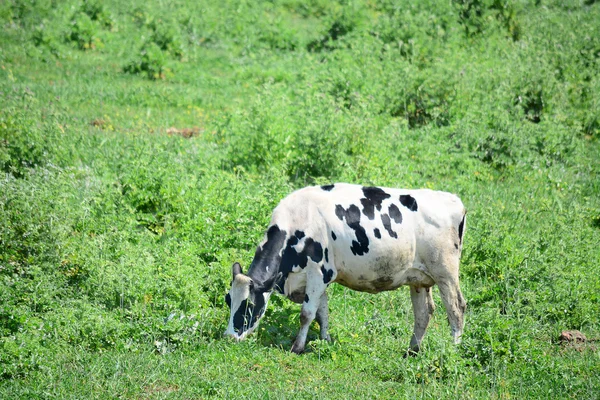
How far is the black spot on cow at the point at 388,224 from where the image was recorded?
9.96m

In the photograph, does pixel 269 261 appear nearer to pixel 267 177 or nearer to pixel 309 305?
pixel 309 305

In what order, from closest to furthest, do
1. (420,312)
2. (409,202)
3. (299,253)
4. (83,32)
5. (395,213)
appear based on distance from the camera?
(299,253) → (395,213) → (409,202) → (420,312) → (83,32)

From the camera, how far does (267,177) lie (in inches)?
551

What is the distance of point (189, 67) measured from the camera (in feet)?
68.5

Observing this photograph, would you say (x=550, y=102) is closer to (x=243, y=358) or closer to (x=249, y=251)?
(x=249, y=251)

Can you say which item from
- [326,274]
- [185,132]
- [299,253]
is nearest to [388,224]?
[326,274]

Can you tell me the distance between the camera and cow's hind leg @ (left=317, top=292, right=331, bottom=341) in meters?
10.2

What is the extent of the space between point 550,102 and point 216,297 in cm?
1075

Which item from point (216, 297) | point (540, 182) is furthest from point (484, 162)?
point (216, 297)

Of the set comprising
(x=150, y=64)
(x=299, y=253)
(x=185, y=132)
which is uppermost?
(x=150, y=64)

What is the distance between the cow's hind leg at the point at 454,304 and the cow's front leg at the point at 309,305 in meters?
1.53

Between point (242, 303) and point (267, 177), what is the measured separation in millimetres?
4701

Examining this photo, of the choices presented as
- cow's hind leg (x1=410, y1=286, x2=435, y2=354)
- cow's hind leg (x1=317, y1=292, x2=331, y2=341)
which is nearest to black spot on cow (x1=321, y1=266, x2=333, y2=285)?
cow's hind leg (x1=317, y1=292, x2=331, y2=341)

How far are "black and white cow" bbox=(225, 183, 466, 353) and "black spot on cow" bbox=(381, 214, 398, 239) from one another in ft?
0.04
